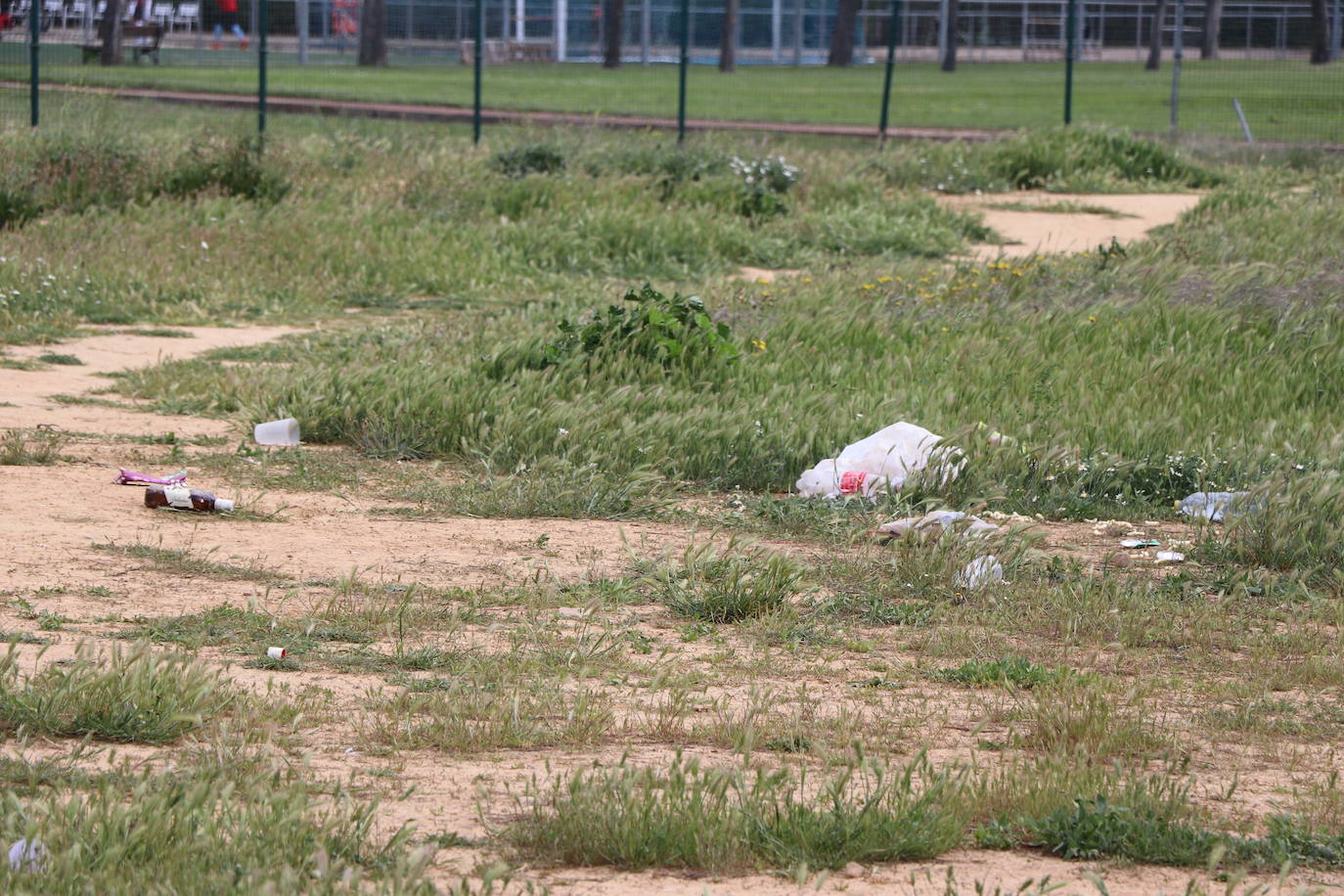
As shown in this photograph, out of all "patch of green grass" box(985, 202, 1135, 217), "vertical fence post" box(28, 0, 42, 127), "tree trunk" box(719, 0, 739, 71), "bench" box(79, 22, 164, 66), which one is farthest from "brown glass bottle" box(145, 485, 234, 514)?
"tree trunk" box(719, 0, 739, 71)

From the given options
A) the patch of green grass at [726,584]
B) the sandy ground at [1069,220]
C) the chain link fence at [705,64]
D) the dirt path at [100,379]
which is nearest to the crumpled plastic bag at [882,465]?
the patch of green grass at [726,584]

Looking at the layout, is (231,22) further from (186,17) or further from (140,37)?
(186,17)

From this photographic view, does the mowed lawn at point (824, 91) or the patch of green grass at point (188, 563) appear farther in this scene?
the mowed lawn at point (824, 91)

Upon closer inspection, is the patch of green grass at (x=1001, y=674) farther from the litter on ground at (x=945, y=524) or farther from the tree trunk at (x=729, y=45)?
the tree trunk at (x=729, y=45)

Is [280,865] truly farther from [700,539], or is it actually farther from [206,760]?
[700,539]

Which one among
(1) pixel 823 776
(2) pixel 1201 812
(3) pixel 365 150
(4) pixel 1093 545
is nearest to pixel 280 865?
(1) pixel 823 776

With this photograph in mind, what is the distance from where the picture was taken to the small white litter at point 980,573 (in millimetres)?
5281

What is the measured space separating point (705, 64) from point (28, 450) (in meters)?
36.7

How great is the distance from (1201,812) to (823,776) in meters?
0.80

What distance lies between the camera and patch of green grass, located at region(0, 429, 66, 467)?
6.57 metres

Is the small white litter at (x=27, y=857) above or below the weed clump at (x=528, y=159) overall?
below

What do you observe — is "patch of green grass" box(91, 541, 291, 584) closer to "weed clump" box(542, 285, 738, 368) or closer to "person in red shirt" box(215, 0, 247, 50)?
"weed clump" box(542, 285, 738, 368)

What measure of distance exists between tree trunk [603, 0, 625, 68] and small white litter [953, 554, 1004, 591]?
3271 cm

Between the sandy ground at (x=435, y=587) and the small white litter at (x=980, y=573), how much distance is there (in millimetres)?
527
